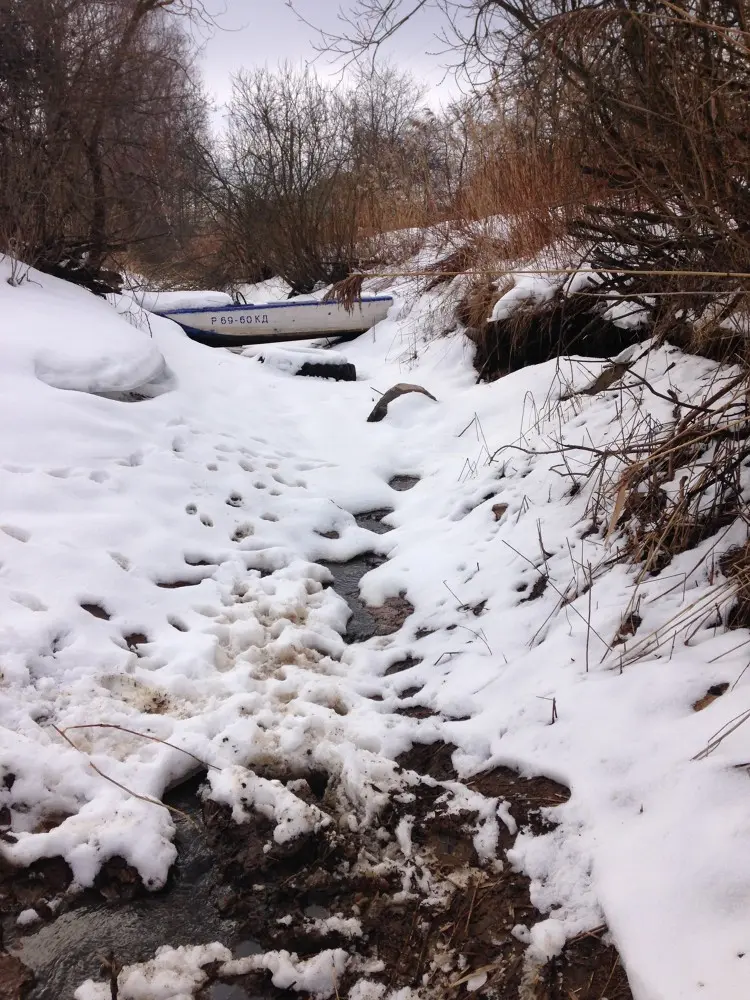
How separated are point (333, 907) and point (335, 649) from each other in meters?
1.13

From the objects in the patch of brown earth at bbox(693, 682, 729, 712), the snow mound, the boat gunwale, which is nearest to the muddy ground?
the patch of brown earth at bbox(693, 682, 729, 712)

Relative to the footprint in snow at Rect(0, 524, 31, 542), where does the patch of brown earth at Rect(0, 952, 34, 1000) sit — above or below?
below

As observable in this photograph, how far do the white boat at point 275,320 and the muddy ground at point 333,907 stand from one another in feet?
23.0

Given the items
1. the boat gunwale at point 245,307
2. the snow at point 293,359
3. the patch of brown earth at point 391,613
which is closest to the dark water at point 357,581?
the patch of brown earth at point 391,613

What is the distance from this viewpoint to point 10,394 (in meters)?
3.68

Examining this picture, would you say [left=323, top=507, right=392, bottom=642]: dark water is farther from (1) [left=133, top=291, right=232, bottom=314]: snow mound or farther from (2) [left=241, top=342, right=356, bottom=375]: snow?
(1) [left=133, top=291, right=232, bottom=314]: snow mound

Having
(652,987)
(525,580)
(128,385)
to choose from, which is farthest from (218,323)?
(652,987)

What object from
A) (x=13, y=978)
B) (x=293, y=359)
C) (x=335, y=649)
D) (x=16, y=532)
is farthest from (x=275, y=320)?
(x=13, y=978)

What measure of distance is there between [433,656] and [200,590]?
1.06 meters

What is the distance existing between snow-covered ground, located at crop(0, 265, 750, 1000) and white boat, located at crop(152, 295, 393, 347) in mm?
3570

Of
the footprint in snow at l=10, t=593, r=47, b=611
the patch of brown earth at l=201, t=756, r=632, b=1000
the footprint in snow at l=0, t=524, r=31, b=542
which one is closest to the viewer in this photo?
the patch of brown earth at l=201, t=756, r=632, b=1000

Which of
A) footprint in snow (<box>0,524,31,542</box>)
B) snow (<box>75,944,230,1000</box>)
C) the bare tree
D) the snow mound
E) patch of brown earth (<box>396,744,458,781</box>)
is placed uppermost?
the bare tree

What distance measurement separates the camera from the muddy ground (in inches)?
59.4

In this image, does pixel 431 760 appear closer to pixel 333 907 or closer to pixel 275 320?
pixel 333 907
